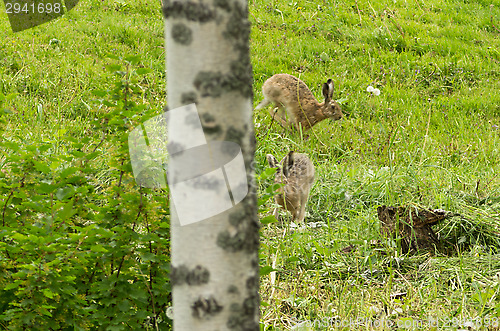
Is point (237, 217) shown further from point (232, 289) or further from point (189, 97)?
point (189, 97)

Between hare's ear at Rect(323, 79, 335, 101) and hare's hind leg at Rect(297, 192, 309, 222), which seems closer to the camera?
hare's hind leg at Rect(297, 192, 309, 222)

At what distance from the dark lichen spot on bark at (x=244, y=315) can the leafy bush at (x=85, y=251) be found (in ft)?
2.67

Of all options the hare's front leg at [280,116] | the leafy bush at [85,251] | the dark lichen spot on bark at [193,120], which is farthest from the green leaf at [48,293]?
the hare's front leg at [280,116]

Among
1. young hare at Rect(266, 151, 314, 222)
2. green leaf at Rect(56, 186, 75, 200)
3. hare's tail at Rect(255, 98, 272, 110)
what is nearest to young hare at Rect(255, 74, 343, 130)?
hare's tail at Rect(255, 98, 272, 110)

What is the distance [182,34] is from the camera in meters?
1.32

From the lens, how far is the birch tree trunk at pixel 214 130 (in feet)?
4.33

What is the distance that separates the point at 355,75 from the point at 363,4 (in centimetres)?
275

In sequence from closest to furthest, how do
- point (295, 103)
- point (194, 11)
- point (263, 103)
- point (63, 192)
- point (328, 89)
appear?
point (194, 11) → point (63, 192) → point (328, 89) → point (295, 103) → point (263, 103)

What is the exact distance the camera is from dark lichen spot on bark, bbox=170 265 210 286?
134 centimetres

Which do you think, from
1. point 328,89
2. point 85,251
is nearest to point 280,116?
point 328,89

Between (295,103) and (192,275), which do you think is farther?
(295,103)

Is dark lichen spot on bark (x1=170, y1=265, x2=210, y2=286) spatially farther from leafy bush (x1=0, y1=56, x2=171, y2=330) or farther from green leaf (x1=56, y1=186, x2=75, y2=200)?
green leaf (x1=56, y1=186, x2=75, y2=200)

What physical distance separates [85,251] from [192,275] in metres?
1.01

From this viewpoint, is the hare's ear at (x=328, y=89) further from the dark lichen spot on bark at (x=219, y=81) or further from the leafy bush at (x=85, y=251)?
the dark lichen spot on bark at (x=219, y=81)
